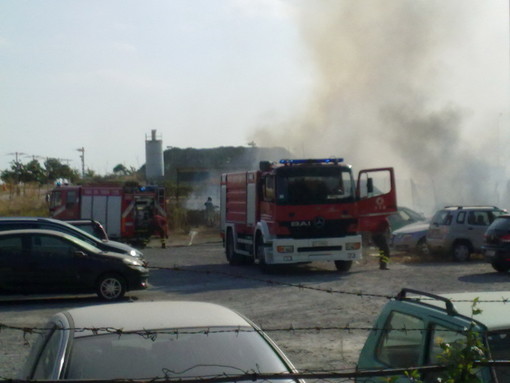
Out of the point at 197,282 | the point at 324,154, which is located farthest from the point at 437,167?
the point at 197,282

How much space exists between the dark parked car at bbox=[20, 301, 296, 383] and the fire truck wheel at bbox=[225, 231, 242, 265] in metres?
18.0

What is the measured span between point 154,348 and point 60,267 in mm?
11322

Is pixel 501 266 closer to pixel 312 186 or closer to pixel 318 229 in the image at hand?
pixel 318 229

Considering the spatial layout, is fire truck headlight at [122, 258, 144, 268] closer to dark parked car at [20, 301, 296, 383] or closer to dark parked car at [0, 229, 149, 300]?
dark parked car at [0, 229, 149, 300]

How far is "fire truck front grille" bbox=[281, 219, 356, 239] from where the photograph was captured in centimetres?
1936

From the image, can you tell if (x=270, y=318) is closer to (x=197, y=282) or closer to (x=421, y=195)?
(x=197, y=282)

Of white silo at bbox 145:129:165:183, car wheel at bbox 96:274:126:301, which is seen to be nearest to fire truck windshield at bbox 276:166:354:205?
car wheel at bbox 96:274:126:301

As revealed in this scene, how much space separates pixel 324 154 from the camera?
48375 mm

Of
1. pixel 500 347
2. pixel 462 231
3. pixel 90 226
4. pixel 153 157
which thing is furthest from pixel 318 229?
pixel 153 157

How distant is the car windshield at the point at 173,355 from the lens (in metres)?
4.30

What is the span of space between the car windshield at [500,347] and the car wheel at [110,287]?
11630 mm

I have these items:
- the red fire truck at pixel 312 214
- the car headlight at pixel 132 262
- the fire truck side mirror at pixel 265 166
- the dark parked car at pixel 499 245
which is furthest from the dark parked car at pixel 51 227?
the dark parked car at pixel 499 245

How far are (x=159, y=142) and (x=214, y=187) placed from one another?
1438 centimetres

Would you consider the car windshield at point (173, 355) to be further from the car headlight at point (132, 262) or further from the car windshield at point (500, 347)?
the car headlight at point (132, 262)
